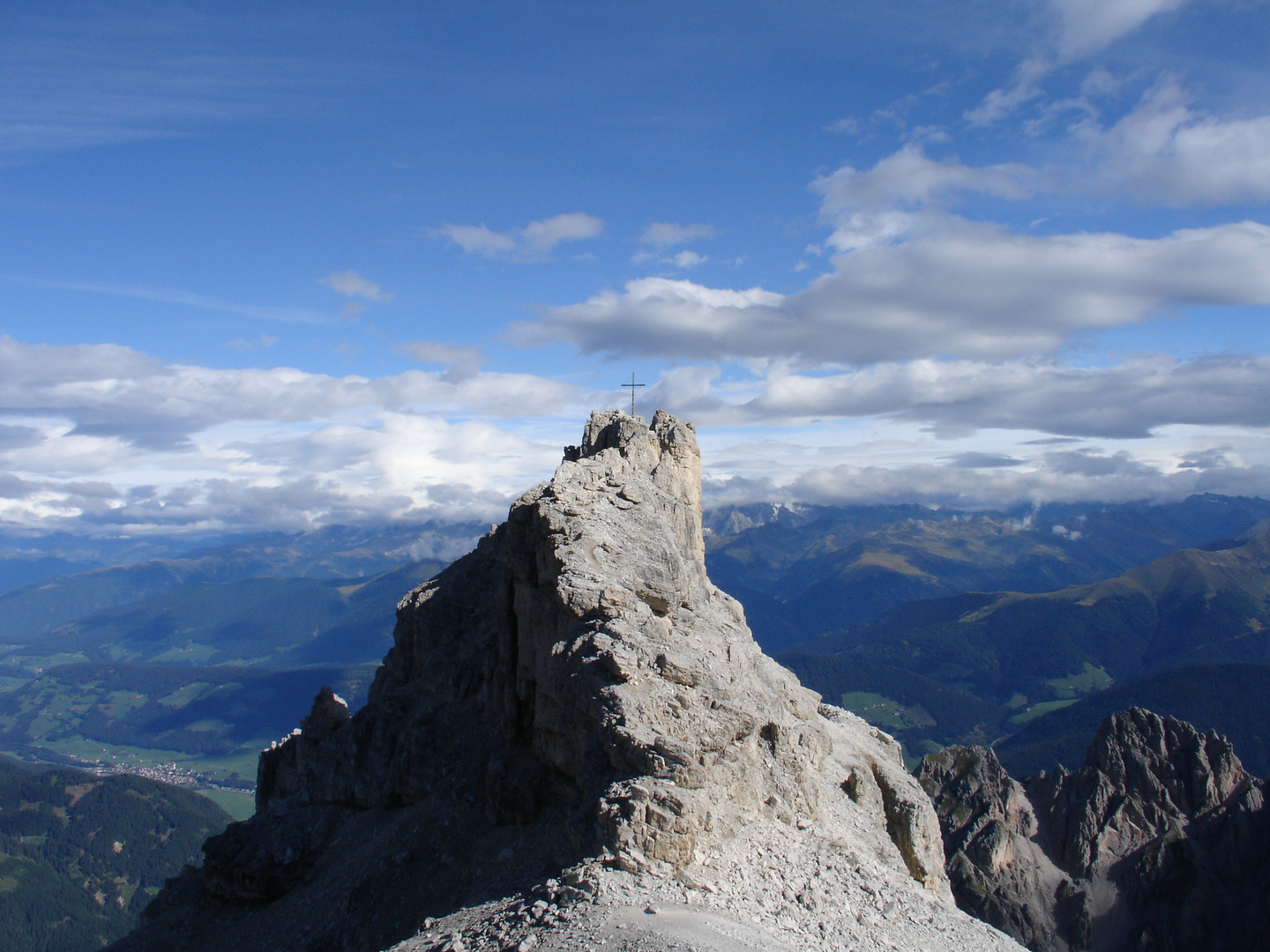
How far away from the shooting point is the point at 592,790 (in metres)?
31.3

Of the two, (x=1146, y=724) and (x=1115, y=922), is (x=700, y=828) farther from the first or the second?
(x=1146, y=724)

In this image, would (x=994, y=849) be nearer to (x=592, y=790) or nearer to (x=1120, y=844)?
(x=1120, y=844)

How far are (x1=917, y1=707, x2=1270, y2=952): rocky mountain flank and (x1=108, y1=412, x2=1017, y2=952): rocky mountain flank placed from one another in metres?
80.1

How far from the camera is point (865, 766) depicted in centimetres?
4347

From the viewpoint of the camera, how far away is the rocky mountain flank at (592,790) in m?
27.2

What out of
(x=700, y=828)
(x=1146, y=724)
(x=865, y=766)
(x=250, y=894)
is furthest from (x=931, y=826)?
(x=1146, y=724)

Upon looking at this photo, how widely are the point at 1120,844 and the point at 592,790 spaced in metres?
124

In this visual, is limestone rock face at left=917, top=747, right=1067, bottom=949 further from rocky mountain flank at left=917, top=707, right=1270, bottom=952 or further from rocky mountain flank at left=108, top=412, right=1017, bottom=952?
rocky mountain flank at left=108, top=412, right=1017, bottom=952

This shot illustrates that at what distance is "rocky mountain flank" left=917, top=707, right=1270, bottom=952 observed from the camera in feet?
361

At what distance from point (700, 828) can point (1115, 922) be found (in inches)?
4648

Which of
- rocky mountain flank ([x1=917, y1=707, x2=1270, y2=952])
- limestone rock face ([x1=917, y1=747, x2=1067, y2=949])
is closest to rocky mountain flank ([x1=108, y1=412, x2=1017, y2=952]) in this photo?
limestone rock face ([x1=917, y1=747, x2=1067, y2=949])

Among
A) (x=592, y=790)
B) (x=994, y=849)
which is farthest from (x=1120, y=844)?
(x=592, y=790)

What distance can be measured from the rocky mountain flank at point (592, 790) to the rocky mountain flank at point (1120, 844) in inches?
3153

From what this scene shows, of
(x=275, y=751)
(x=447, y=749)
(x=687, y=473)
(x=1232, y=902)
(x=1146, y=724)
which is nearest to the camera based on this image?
(x=447, y=749)
